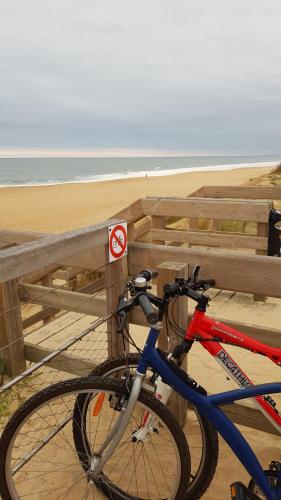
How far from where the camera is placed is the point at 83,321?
5629 mm

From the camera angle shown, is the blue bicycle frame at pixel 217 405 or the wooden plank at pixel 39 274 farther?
the wooden plank at pixel 39 274

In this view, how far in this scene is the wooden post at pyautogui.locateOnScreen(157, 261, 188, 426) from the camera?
266 cm

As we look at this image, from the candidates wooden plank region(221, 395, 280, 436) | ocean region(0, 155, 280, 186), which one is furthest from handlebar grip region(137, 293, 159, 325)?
ocean region(0, 155, 280, 186)

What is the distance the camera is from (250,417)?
271cm

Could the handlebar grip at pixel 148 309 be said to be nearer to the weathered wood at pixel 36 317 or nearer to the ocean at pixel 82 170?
the weathered wood at pixel 36 317

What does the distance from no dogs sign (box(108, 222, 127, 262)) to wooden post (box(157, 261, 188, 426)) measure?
35 cm

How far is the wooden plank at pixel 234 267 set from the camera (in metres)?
2.46

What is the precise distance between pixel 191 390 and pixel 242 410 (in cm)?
84

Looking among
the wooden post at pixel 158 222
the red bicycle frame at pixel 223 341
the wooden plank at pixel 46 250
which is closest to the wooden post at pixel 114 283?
the wooden plank at pixel 46 250

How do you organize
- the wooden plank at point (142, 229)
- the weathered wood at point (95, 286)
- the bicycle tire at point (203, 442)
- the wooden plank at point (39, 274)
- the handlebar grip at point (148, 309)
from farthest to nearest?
the wooden plank at point (142, 229) < the weathered wood at point (95, 286) < the wooden plank at point (39, 274) < the bicycle tire at point (203, 442) < the handlebar grip at point (148, 309)

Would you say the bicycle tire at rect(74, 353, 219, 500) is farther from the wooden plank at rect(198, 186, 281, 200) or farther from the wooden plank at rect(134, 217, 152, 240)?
the wooden plank at rect(198, 186, 281, 200)

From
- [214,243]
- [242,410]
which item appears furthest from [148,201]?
[242,410]

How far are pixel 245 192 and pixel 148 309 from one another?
6134mm

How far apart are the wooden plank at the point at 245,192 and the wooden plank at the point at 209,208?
175cm
